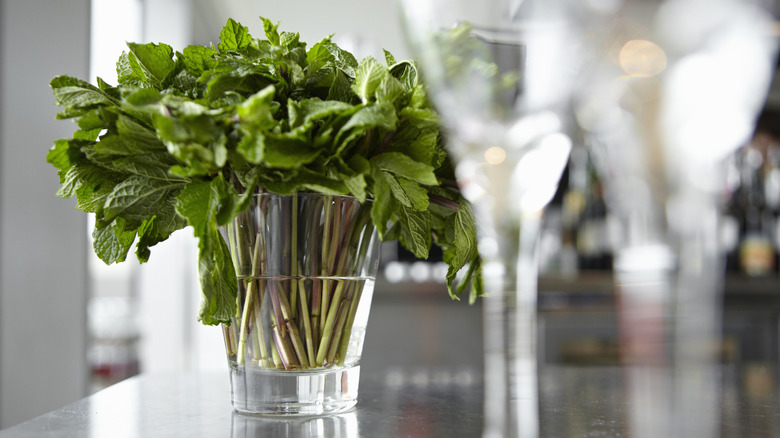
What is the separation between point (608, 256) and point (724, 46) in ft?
6.25

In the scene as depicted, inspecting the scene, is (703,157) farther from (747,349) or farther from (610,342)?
(747,349)

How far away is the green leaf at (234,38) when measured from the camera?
1.21 ft

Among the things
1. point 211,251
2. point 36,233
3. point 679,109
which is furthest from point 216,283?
point 36,233

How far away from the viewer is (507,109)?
17 cm

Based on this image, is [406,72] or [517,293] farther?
[406,72]

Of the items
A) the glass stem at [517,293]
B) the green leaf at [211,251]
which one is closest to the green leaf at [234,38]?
the green leaf at [211,251]

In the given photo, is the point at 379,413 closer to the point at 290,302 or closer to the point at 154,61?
the point at 290,302

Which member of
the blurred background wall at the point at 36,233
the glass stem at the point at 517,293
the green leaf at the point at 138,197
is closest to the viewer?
the glass stem at the point at 517,293

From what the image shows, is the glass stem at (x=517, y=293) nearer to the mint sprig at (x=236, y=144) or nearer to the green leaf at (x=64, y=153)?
the mint sprig at (x=236, y=144)

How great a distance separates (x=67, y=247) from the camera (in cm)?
101

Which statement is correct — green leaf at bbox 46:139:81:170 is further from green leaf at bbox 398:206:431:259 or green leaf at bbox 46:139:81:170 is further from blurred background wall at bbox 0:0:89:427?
blurred background wall at bbox 0:0:89:427

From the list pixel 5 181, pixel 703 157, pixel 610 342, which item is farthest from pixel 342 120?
pixel 610 342

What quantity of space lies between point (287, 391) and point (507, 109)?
22 cm

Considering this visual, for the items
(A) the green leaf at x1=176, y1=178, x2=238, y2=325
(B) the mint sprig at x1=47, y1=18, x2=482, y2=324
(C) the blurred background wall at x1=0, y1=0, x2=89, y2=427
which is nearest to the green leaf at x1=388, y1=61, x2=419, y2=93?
(B) the mint sprig at x1=47, y1=18, x2=482, y2=324
